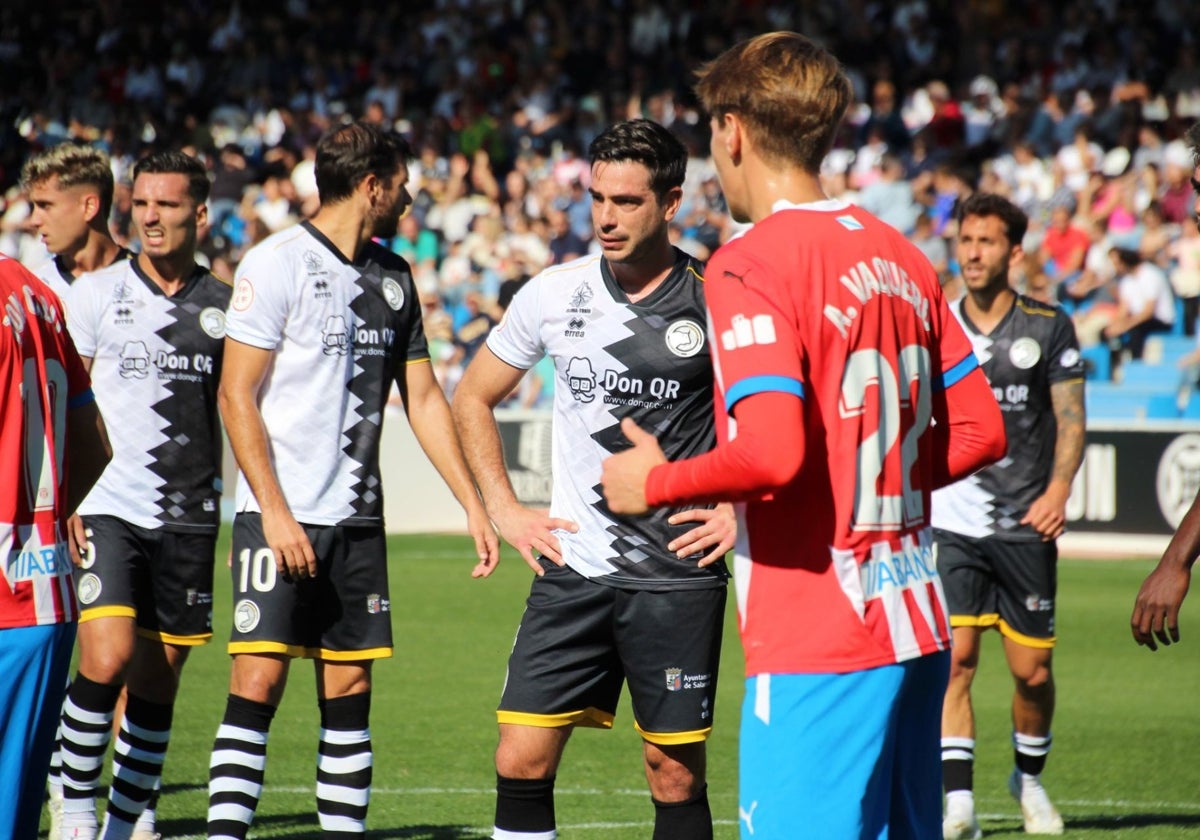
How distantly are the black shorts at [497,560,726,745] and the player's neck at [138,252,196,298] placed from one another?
238 centimetres

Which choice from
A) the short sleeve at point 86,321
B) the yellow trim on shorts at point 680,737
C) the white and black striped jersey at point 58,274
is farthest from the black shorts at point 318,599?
the white and black striped jersey at point 58,274

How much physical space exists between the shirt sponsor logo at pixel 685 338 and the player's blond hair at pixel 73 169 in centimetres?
296

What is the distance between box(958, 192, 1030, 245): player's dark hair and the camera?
714 centimetres

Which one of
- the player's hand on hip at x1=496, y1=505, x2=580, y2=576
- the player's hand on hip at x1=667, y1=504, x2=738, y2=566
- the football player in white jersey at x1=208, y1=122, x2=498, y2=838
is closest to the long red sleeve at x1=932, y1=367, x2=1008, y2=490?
the player's hand on hip at x1=667, y1=504, x2=738, y2=566

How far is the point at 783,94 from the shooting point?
3.22 meters

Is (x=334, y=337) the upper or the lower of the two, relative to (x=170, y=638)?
upper

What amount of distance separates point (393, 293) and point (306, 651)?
131 centimetres

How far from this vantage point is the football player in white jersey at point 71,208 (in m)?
6.65

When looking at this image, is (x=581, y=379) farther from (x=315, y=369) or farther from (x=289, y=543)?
(x=289, y=543)

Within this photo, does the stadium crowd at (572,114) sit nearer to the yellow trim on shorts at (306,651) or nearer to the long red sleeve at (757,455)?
the yellow trim on shorts at (306,651)

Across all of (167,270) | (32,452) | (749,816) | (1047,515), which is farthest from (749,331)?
(1047,515)

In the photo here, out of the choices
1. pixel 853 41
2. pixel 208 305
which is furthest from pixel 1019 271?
pixel 208 305

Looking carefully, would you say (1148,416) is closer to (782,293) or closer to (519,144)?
(519,144)

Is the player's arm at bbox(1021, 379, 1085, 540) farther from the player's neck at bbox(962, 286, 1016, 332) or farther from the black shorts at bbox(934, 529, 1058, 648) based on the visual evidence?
the player's neck at bbox(962, 286, 1016, 332)
